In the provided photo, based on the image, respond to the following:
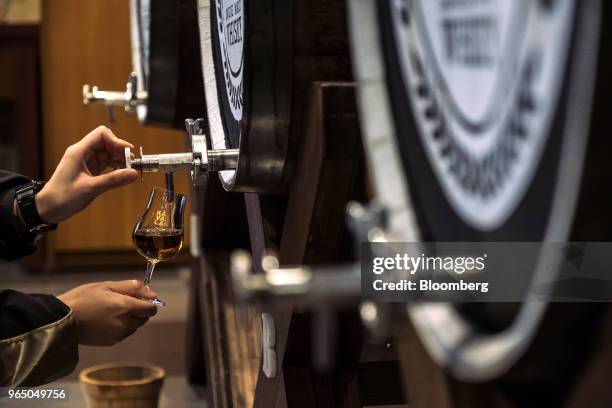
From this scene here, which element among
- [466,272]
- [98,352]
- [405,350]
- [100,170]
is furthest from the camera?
[98,352]

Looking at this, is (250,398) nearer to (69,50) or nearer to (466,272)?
(466,272)

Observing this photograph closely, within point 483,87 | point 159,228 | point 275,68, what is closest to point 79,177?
point 159,228

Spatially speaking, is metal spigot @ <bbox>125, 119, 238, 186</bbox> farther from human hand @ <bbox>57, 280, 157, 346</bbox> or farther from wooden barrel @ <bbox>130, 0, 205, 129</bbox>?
wooden barrel @ <bbox>130, 0, 205, 129</bbox>

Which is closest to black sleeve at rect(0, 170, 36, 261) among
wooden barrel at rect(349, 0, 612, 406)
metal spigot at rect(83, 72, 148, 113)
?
metal spigot at rect(83, 72, 148, 113)

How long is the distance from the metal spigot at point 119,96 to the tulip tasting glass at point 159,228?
61cm

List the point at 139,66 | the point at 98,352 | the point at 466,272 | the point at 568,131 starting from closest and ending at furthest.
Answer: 1. the point at 568,131
2. the point at 466,272
3. the point at 139,66
4. the point at 98,352

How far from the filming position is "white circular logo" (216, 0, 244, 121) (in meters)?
1.21

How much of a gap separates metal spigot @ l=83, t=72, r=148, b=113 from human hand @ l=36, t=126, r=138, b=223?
0.46m

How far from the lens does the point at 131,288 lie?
1.69 meters

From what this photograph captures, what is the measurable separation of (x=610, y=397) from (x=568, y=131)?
190mm

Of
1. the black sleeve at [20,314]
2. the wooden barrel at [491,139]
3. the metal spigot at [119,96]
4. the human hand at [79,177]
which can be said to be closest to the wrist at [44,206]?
the human hand at [79,177]

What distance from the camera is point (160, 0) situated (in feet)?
6.87

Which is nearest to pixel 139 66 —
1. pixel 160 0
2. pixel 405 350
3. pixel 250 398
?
pixel 160 0

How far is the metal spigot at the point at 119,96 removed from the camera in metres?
2.23
